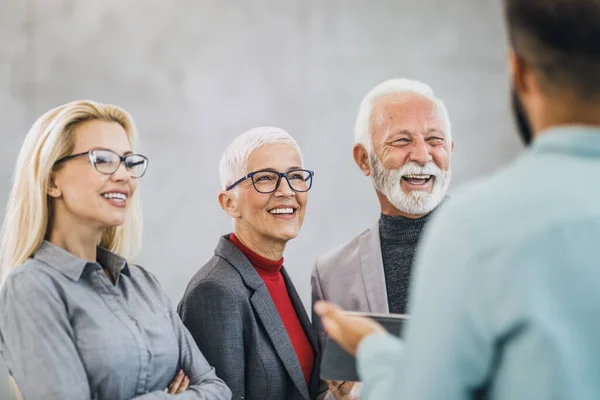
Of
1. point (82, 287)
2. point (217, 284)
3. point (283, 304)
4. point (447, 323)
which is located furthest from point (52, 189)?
point (447, 323)

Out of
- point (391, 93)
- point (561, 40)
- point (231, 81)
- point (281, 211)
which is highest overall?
point (231, 81)

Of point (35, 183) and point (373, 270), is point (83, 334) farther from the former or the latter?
point (373, 270)

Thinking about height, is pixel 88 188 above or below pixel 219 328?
above

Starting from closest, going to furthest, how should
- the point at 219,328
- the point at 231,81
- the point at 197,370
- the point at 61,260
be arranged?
the point at 61,260
the point at 197,370
the point at 219,328
the point at 231,81

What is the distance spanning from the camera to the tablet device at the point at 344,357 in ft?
5.38

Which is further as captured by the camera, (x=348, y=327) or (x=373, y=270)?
(x=373, y=270)

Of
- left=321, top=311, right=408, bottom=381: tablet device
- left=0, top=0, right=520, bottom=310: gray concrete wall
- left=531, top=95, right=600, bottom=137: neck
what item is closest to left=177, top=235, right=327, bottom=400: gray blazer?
left=321, top=311, right=408, bottom=381: tablet device

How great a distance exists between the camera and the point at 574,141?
108 centimetres

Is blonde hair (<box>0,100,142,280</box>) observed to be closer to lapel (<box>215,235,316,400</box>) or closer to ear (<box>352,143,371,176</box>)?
lapel (<box>215,235,316,400</box>)

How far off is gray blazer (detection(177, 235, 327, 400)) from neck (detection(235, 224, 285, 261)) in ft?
0.43

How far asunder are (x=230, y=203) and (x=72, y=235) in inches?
29.9

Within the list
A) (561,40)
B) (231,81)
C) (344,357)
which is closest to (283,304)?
(344,357)

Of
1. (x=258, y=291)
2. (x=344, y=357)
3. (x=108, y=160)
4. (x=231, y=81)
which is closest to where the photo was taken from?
(x=344, y=357)

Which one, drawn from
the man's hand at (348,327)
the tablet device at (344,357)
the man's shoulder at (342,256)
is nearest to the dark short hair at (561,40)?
the man's hand at (348,327)
